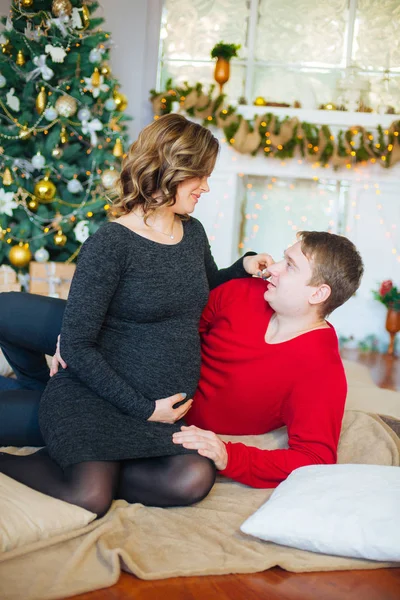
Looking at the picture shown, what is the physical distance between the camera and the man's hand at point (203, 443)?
168cm

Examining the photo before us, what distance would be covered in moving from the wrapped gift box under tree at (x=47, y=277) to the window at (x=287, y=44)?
6.69 ft

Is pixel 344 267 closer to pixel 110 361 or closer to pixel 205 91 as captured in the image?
pixel 110 361

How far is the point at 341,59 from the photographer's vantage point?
5613 mm

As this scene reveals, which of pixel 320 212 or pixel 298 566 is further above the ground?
pixel 320 212

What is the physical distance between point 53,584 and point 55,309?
0.87 metres

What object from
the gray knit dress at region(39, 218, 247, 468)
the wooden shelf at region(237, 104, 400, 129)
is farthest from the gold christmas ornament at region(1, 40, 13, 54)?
the gray knit dress at region(39, 218, 247, 468)

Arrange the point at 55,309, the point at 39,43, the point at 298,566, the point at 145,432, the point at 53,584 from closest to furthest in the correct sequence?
the point at 53,584, the point at 298,566, the point at 145,432, the point at 55,309, the point at 39,43

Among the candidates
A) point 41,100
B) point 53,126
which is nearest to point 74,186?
point 53,126

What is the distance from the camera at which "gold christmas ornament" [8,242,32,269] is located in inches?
181

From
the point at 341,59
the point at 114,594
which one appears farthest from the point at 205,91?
the point at 114,594

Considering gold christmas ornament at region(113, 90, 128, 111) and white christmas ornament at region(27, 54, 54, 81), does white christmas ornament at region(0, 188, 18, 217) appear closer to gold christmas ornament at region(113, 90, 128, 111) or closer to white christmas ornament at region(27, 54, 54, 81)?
white christmas ornament at region(27, 54, 54, 81)

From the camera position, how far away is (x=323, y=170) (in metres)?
5.38

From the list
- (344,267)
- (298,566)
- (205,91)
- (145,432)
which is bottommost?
(298,566)

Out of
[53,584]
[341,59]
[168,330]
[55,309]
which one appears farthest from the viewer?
[341,59]
